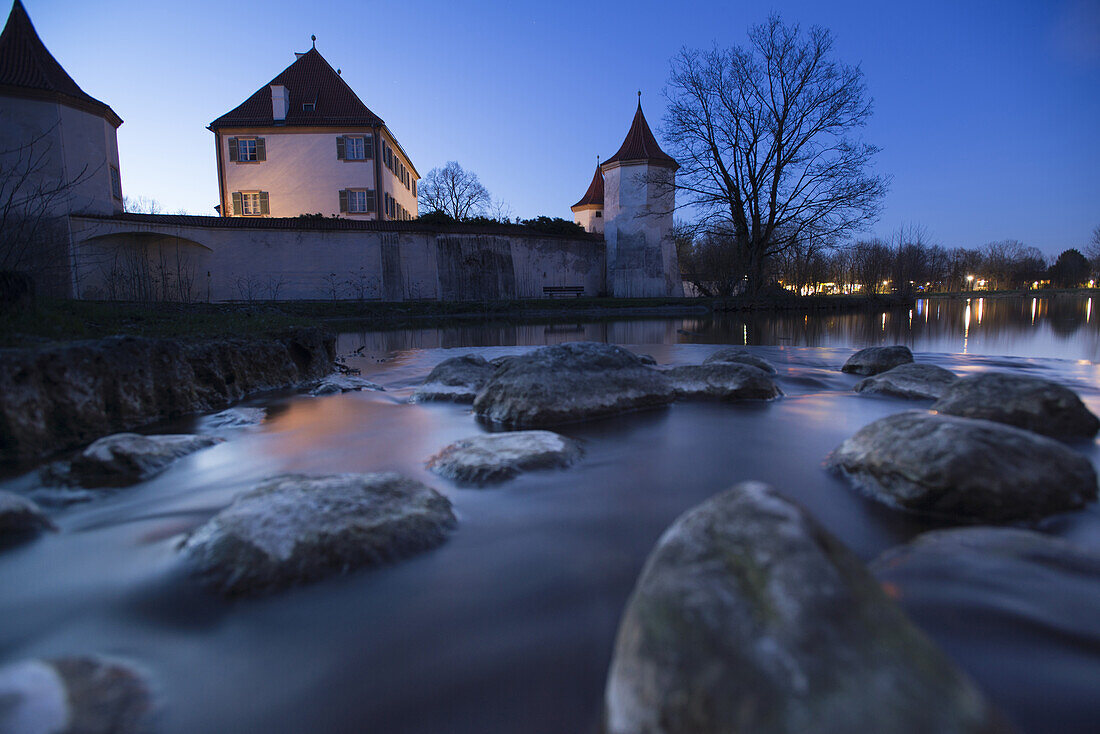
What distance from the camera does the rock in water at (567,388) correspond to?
423 centimetres

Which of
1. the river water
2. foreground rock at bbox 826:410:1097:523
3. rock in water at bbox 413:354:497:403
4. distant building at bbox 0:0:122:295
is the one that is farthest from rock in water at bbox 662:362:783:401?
distant building at bbox 0:0:122:295

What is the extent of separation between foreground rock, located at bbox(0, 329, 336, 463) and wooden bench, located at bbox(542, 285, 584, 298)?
1061 inches

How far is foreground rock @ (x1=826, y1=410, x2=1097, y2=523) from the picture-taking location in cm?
229

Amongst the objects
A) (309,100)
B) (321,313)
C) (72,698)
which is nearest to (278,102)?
(309,100)

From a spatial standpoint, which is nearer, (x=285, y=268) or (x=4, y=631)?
(x=4, y=631)

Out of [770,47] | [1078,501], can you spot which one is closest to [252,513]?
[1078,501]

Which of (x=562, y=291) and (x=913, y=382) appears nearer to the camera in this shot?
(x=913, y=382)

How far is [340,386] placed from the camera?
6.12m

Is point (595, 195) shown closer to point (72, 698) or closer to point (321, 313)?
point (321, 313)

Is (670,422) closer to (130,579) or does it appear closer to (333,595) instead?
(333,595)

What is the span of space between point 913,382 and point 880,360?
1.84m

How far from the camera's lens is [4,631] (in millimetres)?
1734

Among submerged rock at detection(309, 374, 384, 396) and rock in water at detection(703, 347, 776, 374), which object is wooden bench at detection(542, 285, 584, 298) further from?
submerged rock at detection(309, 374, 384, 396)

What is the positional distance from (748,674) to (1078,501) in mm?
2274
